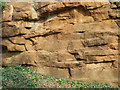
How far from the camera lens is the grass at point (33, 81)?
411 cm

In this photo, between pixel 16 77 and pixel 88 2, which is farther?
pixel 88 2

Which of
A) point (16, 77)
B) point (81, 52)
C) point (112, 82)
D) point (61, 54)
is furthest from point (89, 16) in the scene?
point (16, 77)

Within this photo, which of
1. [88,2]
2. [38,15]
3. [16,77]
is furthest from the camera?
[38,15]

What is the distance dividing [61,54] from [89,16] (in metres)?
1.67

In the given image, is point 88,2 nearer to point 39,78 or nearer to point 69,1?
point 69,1

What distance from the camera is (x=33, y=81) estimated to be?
4.21 metres

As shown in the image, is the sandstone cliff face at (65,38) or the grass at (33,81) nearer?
the grass at (33,81)

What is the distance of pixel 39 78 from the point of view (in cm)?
443

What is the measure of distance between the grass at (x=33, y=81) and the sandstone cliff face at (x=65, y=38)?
21cm

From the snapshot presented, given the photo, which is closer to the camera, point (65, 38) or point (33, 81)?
point (33, 81)

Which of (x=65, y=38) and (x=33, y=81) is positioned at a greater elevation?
(x=65, y=38)

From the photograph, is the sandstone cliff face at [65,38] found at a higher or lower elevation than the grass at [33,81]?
higher

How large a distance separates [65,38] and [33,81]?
5.98 ft

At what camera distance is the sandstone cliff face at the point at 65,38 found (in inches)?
174
